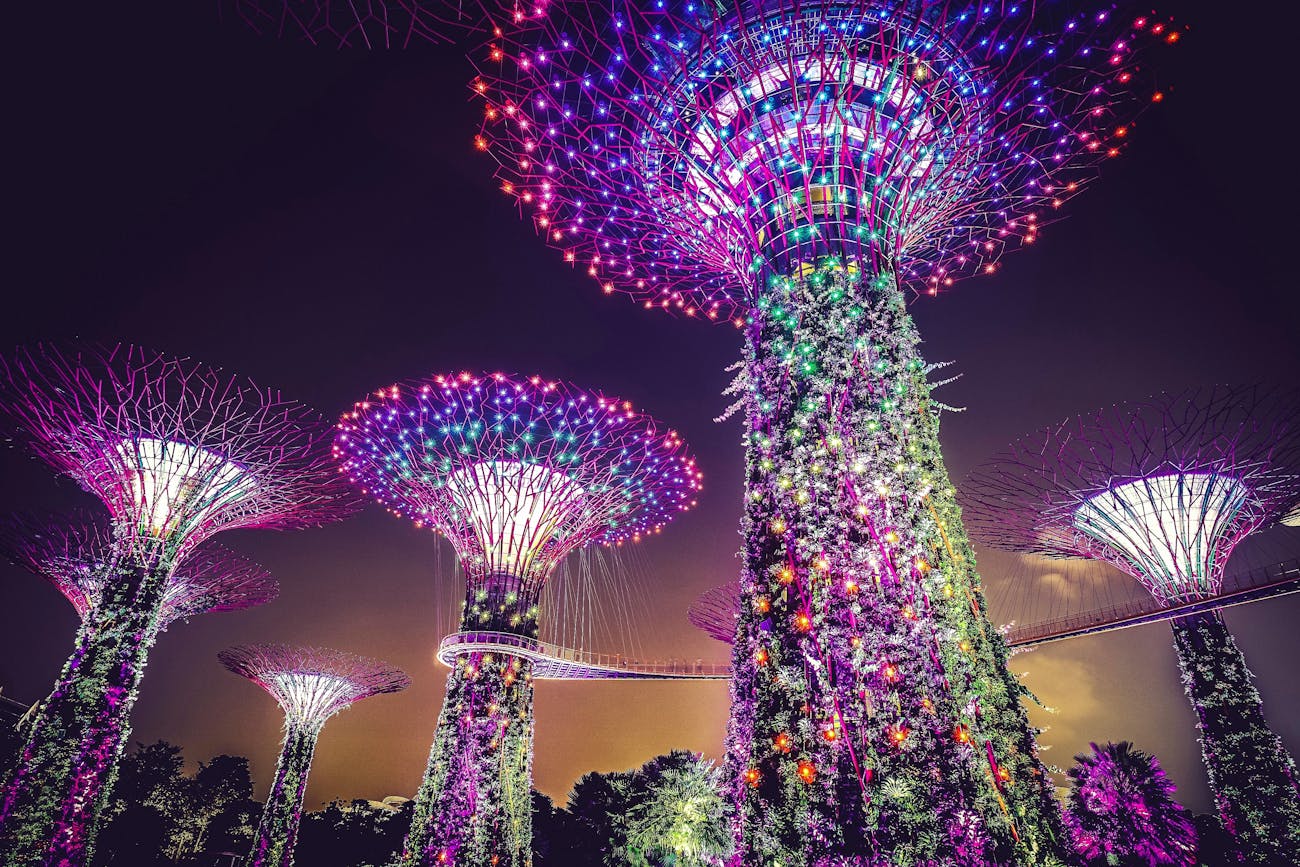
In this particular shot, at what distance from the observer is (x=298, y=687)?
2302 cm

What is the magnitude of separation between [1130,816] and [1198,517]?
322 inches

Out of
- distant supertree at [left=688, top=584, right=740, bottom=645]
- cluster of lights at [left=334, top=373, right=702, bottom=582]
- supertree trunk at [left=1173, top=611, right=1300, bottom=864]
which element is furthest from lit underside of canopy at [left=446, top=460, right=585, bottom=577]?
supertree trunk at [left=1173, top=611, right=1300, bottom=864]

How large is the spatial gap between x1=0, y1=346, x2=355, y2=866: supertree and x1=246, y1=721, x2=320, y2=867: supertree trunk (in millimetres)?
10917

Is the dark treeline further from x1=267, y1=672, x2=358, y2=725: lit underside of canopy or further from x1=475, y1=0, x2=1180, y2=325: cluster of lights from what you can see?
x1=475, y1=0, x2=1180, y2=325: cluster of lights

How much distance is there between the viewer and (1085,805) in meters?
17.0

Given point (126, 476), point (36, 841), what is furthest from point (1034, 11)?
point (36, 841)

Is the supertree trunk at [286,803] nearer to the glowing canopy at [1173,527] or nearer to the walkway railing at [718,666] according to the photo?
the walkway railing at [718,666]

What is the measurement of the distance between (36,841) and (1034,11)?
2004 centimetres

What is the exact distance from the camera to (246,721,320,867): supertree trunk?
19953 millimetres

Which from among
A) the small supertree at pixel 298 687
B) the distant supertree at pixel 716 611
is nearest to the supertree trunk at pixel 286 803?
the small supertree at pixel 298 687

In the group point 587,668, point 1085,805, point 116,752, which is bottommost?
point 1085,805

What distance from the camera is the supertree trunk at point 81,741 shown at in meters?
10.4

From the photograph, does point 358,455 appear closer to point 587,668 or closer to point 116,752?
point 116,752

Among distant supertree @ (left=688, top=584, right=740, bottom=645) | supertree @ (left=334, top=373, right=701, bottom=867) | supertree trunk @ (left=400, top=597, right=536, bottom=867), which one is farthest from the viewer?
distant supertree @ (left=688, top=584, right=740, bottom=645)
